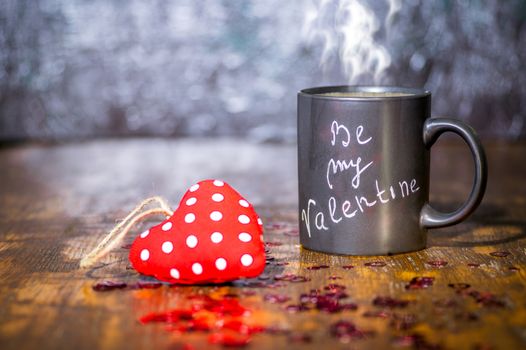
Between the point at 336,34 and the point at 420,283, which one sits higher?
the point at 336,34

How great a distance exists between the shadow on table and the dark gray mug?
0.07m

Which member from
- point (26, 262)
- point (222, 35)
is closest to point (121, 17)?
point (222, 35)

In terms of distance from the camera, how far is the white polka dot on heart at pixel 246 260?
0.64 m

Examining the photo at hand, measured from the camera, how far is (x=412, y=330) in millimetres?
536

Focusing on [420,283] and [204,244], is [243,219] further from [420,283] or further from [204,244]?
[420,283]

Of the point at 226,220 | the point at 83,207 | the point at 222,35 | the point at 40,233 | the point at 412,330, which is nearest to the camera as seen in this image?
the point at 412,330

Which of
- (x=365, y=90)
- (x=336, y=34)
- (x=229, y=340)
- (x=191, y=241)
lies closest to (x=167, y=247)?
(x=191, y=241)

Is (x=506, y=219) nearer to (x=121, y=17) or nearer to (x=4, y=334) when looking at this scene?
(x=4, y=334)

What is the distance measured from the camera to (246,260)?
0.64 m

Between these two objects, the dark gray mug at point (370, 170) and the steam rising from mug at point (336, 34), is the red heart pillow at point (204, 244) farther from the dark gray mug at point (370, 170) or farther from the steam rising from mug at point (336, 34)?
the steam rising from mug at point (336, 34)

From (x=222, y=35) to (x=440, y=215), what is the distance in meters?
0.98

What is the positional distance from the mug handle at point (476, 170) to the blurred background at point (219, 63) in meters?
0.90

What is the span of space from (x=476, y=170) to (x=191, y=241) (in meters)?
0.24

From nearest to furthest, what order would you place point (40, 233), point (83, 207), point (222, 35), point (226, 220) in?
point (226, 220) → point (40, 233) → point (83, 207) → point (222, 35)
